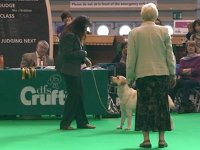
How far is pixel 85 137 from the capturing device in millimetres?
6707

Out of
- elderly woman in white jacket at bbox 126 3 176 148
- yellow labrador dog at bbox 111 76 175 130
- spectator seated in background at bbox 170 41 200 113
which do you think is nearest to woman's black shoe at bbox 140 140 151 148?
elderly woman in white jacket at bbox 126 3 176 148

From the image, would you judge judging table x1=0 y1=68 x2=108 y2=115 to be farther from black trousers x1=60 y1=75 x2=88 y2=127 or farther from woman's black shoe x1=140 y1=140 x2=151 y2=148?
woman's black shoe x1=140 y1=140 x2=151 y2=148

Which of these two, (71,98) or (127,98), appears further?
(71,98)

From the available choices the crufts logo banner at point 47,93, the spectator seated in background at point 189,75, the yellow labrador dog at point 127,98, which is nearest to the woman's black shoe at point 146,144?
the yellow labrador dog at point 127,98

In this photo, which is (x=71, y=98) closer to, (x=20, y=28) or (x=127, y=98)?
(x=127, y=98)

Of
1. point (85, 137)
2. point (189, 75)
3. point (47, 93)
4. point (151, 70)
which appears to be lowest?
point (85, 137)

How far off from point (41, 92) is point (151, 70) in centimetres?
352

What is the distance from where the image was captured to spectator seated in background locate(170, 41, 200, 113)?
32.9 ft

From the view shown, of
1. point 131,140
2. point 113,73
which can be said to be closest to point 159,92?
point 131,140

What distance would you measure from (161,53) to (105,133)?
1.81m

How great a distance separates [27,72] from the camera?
28.8 ft

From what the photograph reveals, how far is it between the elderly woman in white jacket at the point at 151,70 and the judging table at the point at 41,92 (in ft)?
9.90

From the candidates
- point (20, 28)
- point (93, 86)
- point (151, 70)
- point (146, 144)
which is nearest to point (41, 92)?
point (93, 86)

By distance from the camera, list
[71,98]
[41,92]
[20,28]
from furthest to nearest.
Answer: [20,28] → [41,92] → [71,98]
